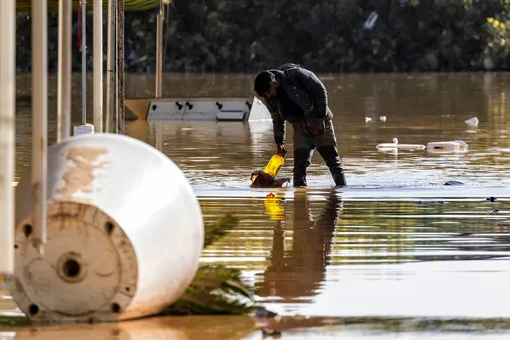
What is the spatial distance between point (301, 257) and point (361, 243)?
70 centimetres

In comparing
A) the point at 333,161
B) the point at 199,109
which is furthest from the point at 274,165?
the point at 199,109

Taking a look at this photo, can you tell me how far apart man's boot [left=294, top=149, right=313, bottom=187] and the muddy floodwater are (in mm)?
291

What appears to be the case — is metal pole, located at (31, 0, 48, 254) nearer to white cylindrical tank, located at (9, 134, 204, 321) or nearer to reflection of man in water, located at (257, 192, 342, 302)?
white cylindrical tank, located at (9, 134, 204, 321)

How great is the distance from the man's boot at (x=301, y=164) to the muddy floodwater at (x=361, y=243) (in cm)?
29

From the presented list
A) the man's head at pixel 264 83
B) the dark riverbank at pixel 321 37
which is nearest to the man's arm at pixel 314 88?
the man's head at pixel 264 83

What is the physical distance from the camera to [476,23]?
7675cm

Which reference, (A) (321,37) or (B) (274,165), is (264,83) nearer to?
(B) (274,165)

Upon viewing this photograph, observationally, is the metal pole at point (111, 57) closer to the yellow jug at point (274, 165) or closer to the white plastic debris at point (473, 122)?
the yellow jug at point (274, 165)

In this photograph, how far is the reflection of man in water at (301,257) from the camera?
895cm

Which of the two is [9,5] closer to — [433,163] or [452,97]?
[433,163]

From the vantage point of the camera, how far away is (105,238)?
753cm

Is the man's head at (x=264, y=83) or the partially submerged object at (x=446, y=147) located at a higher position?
the man's head at (x=264, y=83)

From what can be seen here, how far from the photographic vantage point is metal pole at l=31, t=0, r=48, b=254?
6.96 meters

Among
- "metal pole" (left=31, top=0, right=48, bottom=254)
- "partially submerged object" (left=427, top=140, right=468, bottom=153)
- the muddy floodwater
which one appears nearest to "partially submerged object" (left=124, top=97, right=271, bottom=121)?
the muddy floodwater
